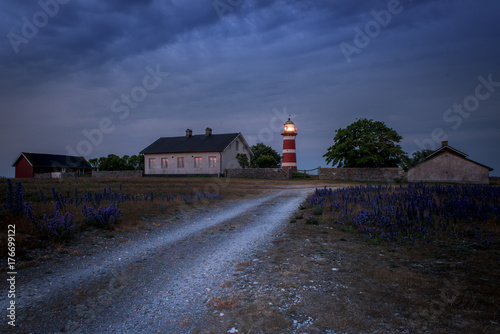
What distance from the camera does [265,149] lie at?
55.5m

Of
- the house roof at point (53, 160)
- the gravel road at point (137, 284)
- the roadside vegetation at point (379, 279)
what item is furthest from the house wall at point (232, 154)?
the house roof at point (53, 160)

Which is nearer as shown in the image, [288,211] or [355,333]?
[355,333]

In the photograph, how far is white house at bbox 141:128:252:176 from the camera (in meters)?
41.7

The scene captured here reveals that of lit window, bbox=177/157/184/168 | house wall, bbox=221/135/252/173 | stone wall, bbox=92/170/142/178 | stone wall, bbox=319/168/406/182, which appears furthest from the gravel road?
stone wall, bbox=92/170/142/178

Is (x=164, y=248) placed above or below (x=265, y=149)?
below

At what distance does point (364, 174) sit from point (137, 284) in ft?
122

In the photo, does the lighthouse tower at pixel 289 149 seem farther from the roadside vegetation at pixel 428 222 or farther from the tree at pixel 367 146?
the roadside vegetation at pixel 428 222

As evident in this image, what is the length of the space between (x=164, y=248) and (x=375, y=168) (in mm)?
35431

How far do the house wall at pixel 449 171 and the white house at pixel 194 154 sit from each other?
83.1 feet

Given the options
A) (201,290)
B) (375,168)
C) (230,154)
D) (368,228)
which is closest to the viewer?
(201,290)

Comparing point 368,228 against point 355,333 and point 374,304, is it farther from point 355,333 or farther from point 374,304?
point 355,333

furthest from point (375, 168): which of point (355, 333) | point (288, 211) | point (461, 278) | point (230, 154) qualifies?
point (355, 333)

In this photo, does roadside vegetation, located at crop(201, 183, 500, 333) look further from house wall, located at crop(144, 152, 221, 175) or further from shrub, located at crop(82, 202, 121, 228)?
house wall, located at crop(144, 152, 221, 175)

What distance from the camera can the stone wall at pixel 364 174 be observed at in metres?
35.3
